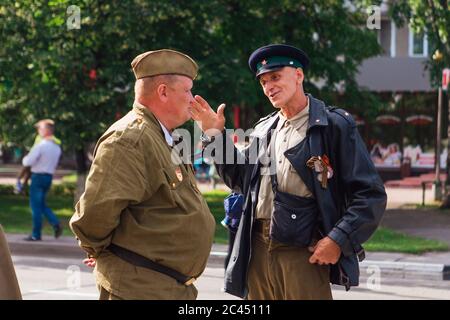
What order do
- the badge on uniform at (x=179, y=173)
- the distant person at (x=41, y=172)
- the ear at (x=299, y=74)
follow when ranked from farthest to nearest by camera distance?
the distant person at (x=41, y=172) → the ear at (x=299, y=74) → the badge on uniform at (x=179, y=173)

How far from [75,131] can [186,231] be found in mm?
13246

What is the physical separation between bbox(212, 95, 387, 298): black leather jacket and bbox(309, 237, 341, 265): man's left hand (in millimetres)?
30

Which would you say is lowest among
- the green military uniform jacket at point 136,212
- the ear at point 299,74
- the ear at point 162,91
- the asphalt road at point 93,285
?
the asphalt road at point 93,285

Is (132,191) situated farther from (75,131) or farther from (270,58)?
(75,131)

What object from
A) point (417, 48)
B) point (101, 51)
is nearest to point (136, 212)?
point (101, 51)

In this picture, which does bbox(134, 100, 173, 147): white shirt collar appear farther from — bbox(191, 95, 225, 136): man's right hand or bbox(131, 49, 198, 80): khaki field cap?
Answer: bbox(191, 95, 225, 136): man's right hand

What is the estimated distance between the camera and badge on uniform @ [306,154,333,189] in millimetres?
4555

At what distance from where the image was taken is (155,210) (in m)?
3.78

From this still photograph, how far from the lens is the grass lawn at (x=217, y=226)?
496 inches

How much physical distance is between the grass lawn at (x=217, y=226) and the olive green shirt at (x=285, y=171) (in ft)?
25.6

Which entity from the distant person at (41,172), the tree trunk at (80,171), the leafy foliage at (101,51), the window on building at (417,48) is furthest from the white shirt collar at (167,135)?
the window on building at (417,48)

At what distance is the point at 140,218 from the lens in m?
3.77

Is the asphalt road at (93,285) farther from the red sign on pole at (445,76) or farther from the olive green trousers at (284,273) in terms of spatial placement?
the red sign on pole at (445,76)

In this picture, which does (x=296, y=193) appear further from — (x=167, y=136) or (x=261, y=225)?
(x=167, y=136)
